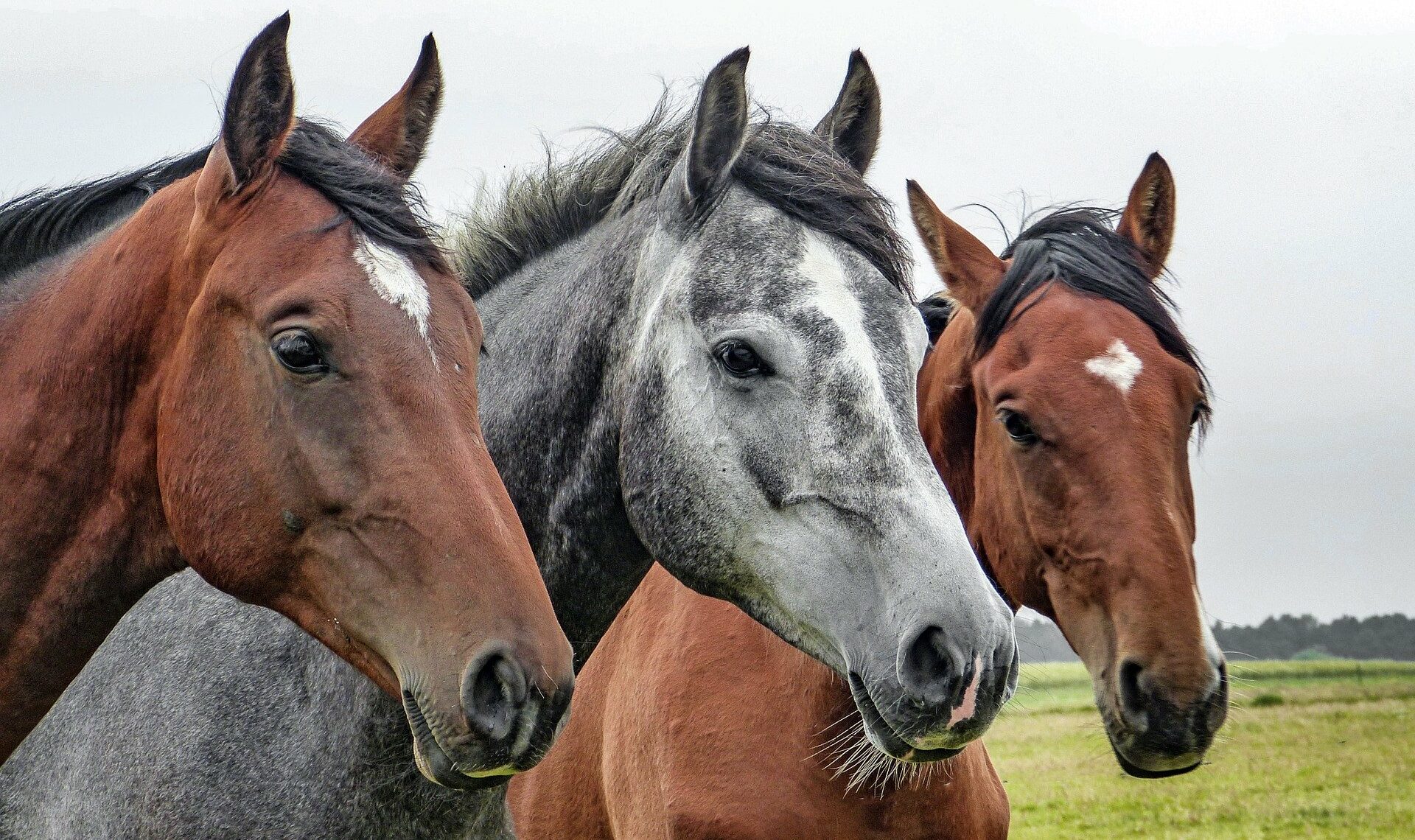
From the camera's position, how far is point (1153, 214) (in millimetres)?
5441

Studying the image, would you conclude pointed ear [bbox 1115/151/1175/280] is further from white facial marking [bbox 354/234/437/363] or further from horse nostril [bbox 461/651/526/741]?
horse nostril [bbox 461/651/526/741]

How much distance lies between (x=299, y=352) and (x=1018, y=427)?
280 centimetres

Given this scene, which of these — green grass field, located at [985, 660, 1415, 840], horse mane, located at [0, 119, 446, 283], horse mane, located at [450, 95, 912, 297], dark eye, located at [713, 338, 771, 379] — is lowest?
green grass field, located at [985, 660, 1415, 840]

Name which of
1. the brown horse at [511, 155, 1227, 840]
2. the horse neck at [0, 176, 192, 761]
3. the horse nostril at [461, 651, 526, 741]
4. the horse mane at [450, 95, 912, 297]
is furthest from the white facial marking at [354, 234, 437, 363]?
the brown horse at [511, 155, 1227, 840]

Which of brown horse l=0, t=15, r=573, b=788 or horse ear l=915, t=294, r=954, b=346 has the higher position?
brown horse l=0, t=15, r=573, b=788

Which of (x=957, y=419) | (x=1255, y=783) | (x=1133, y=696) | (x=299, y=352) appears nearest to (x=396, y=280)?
(x=299, y=352)

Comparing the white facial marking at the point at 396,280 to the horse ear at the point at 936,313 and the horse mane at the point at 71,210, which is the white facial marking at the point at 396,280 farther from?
the horse ear at the point at 936,313

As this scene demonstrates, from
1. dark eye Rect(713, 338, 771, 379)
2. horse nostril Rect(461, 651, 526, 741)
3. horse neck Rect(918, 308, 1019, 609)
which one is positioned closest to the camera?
horse nostril Rect(461, 651, 526, 741)

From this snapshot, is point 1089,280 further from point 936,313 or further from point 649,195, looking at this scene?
point 649,195

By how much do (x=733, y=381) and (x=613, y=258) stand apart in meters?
0.76

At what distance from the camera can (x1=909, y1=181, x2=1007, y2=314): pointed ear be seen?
521cm

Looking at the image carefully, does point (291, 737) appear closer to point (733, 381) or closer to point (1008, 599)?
point (733, 381)

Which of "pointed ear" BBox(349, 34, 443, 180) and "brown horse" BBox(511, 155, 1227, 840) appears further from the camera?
"brown horse" BBox(511, 155, 1227, 840)

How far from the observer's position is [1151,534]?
414 cm
